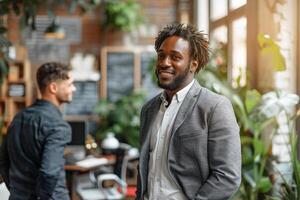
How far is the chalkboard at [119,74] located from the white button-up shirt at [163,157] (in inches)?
254

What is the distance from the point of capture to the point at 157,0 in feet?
27.9

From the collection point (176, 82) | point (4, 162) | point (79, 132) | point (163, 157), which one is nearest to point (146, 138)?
point (163, 157)

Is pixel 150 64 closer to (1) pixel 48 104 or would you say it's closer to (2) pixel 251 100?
(2) pixel 251 100

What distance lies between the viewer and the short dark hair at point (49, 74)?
9.64 ft

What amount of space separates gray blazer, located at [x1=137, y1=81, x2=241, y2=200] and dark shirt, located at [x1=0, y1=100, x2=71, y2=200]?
1061 mm

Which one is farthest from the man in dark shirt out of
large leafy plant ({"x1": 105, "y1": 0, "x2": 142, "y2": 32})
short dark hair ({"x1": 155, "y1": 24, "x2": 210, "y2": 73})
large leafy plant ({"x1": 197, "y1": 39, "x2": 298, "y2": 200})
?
large leafy plant ({"x1": 105, "y1": 0, "x2": 142, "y2": 32})

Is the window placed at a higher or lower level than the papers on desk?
higher

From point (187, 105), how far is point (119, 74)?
21.6 feet

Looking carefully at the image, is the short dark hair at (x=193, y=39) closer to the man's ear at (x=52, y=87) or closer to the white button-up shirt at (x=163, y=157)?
the white button-up shirt at (x=163, y=157)

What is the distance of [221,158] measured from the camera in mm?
1780

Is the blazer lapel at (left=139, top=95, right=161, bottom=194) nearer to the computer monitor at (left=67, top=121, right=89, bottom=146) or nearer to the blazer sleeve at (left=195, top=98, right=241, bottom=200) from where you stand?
the blazer sleeve at (left=195, top=98, right=241, bottom=200)

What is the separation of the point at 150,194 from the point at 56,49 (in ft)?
22.5

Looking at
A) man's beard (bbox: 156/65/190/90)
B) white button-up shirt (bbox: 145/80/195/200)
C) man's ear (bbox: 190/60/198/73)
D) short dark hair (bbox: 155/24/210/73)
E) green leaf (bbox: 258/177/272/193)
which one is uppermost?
short dark hair (bbox: 155/24/210/73)

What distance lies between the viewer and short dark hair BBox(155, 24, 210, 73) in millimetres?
1892
